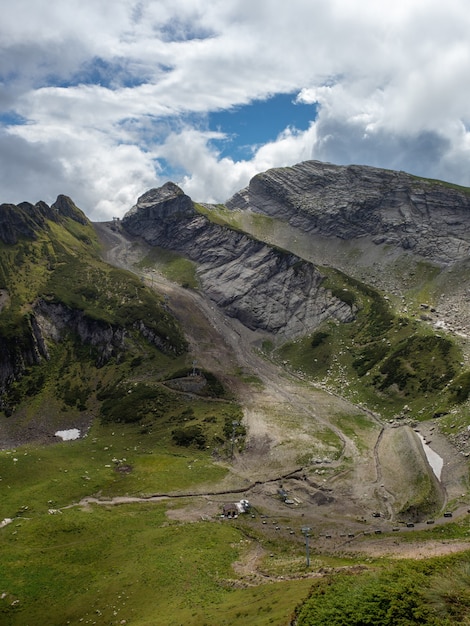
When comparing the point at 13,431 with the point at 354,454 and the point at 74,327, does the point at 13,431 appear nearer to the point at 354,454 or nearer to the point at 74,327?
the point at 74,327

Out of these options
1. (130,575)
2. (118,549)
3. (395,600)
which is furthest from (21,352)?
(395,600)

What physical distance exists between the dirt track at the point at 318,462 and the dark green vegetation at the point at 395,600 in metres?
25.9

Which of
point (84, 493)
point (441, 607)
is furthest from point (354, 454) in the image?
point (441, 607)

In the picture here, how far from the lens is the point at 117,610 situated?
4344 cm

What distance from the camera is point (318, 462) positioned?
9312 centimetres

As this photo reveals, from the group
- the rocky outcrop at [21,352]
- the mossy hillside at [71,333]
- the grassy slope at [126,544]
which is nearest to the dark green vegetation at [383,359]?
the grassy slope at [126,544]

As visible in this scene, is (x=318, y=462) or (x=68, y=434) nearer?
(x=318, y=462)

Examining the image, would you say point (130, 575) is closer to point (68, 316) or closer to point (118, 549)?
point (118, 549)

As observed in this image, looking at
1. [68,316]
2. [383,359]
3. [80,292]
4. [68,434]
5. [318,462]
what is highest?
[80,292]

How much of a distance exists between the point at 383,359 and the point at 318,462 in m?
55.7

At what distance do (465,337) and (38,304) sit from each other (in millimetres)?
150187

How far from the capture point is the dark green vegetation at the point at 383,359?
112 m

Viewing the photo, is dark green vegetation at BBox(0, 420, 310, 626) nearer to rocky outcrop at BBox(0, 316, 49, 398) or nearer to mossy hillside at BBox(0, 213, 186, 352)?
rocky outcrop at BBox(0, 316, 49, 398)

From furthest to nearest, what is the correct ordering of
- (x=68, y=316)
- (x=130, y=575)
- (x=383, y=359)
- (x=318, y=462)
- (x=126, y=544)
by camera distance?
(x=68, y=316)
(x=383, y=359)
(x=318, y=462)
(x=126, y=544)
(x=130, y=575)
